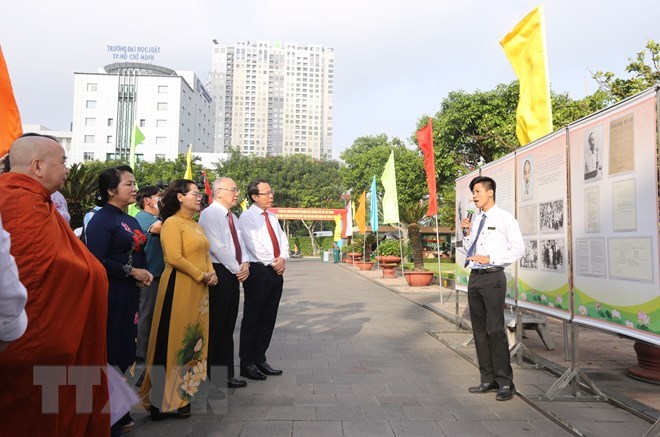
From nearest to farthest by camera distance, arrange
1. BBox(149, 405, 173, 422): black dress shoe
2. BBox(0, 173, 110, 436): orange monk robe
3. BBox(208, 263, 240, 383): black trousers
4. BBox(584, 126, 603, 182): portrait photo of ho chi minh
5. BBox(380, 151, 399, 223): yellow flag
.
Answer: BBox(0, 173, 110, 436): orange monk robe < BBox(149, 405, 173, 422): black dress shoe < BBox(584, 126, 603, 182): portrait photo of ho chi minh < BBox(208, 263, 240, 383): black trousers < BBox(380, 151, 399, 223): yellow flag

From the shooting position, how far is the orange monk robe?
70.7 inches

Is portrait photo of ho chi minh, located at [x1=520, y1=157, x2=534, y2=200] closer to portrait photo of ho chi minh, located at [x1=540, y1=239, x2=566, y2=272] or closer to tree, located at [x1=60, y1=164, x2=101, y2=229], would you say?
portrait photo of ho chi minh, located at [x1=540, y1=239, x2=566, y2=272]

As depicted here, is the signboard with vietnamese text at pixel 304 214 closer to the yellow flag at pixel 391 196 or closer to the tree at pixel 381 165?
the tree at pixel 381 165

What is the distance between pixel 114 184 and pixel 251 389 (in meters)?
2.20

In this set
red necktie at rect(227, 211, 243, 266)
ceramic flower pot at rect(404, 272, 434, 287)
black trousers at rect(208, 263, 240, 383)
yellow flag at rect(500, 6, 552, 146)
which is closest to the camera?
black trousers at rect(208, 263, 240, 383)

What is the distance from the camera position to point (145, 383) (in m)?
3.58

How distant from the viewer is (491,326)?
4211 millimetres

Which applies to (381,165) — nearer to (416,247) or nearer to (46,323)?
(416,247)

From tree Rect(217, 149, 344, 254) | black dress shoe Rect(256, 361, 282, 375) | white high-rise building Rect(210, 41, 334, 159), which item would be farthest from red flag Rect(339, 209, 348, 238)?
white high-rise building Rect(210, 41, 334, 159)

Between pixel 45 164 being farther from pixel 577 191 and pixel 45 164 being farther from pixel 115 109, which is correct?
pixel 115 109

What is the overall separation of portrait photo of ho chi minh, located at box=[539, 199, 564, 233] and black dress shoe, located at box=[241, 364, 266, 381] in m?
3.14

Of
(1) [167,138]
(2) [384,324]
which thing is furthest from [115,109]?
(2) [384,324]

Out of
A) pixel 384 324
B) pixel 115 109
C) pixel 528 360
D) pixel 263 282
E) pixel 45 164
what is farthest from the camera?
pixel 115 109

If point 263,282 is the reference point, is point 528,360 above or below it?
below
